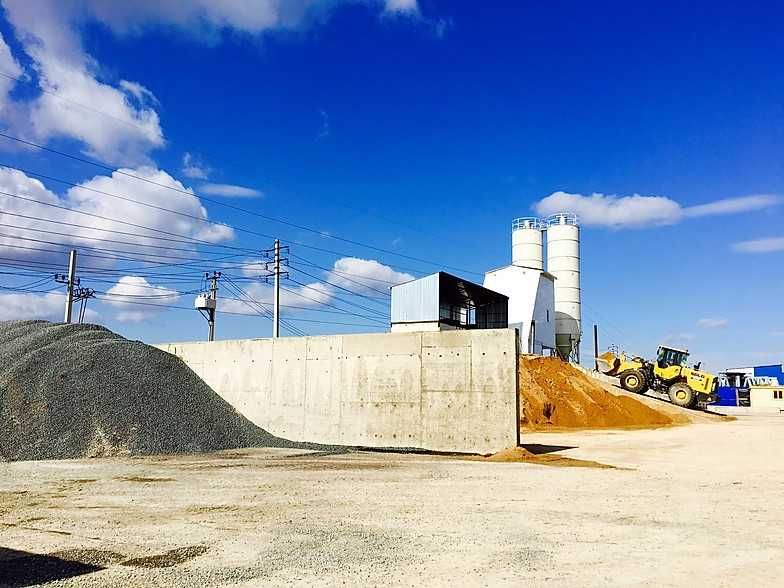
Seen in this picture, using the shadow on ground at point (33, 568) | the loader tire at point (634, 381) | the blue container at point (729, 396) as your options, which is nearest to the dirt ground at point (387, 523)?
the shadow on ground at point (33, 568)

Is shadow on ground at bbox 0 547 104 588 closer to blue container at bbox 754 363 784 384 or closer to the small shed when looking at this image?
the small shed

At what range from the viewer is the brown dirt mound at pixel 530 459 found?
49.0ft

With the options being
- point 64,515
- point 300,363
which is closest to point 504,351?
point 300,363

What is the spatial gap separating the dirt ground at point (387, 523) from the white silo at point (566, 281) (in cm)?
3446

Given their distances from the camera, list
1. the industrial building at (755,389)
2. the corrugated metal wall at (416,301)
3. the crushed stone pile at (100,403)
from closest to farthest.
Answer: the crushed stone pile at (100,403)
the corrugated metal wall at (416,301)
the industrial building at (755,389)

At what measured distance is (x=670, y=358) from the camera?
35.1 m

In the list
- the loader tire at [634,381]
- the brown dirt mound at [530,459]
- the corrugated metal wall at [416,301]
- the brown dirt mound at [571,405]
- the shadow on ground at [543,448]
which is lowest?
the shadow on ground at [543,448]

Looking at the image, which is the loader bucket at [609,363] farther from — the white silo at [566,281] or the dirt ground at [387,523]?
the dirt ground at [387,523]

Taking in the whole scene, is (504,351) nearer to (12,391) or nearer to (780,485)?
(780,485)

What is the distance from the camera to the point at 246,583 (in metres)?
5.64

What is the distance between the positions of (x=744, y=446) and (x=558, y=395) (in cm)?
1158

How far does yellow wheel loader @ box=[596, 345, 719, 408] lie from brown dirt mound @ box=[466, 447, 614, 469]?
2004 centimetres

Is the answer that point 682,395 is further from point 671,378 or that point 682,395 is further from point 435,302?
point 435,302

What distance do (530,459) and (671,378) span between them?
2231 centimetres
